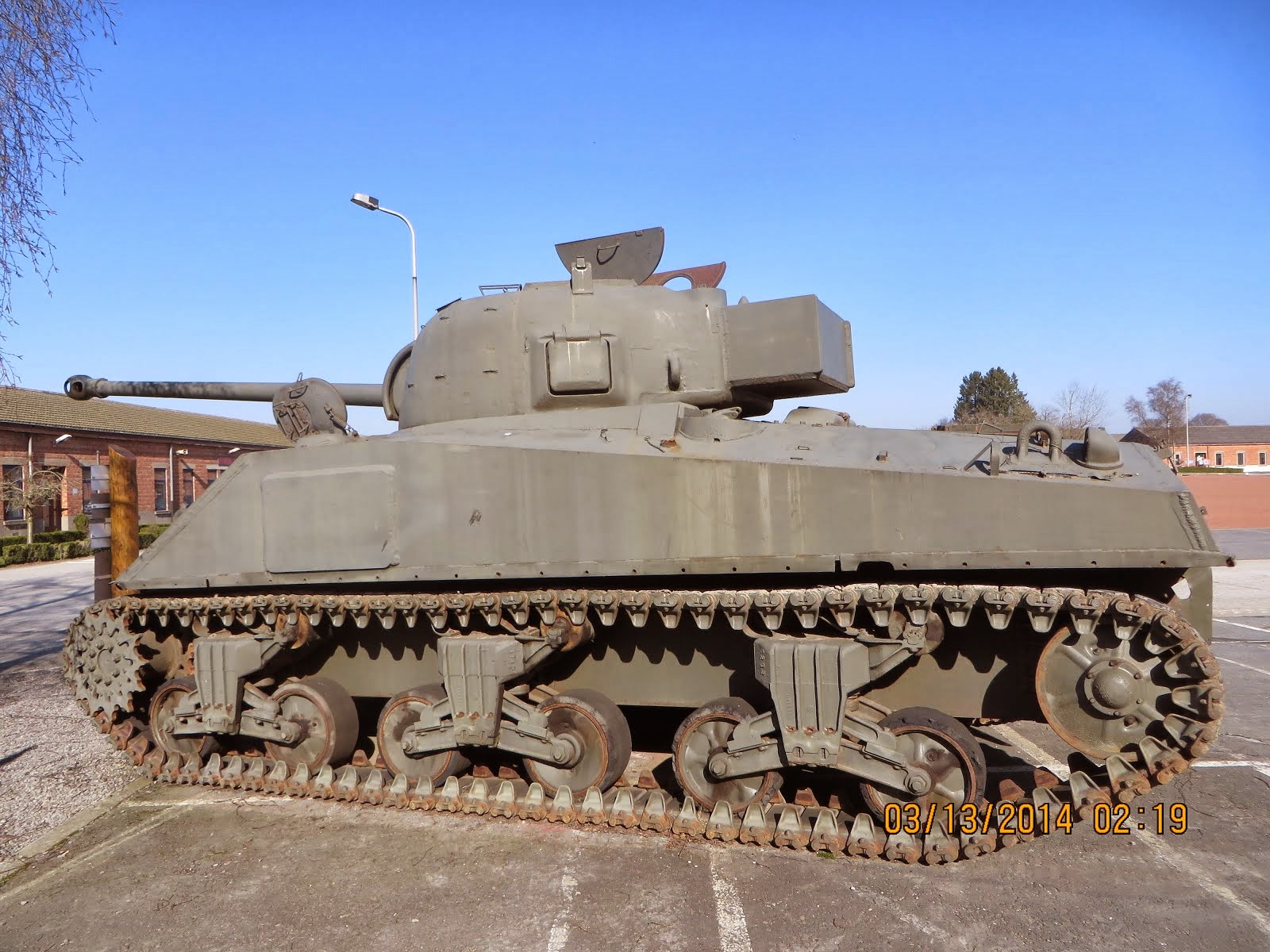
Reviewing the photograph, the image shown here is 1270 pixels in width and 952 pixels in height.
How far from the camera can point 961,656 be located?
20.3 ft

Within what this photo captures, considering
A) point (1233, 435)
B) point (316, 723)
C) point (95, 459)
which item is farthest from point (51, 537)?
point (1233, 435)

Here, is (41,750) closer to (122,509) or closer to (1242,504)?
(122,509)

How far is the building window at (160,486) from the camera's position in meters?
38.9

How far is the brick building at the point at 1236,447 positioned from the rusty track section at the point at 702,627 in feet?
281

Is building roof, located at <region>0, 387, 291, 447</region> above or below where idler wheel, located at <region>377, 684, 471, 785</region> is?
above

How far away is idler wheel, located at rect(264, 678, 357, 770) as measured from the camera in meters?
7.28

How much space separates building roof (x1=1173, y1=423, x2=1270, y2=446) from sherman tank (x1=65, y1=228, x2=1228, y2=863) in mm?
86993

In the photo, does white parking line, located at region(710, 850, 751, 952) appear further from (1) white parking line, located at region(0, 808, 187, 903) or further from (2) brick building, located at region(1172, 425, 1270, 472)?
(2) brick building, located at region(1172, 425, 1270, 472)

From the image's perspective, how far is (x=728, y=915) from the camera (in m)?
5.02

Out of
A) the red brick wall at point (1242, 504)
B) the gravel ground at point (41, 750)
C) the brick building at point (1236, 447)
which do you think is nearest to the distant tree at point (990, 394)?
the red brick wall at point (1242, 504)

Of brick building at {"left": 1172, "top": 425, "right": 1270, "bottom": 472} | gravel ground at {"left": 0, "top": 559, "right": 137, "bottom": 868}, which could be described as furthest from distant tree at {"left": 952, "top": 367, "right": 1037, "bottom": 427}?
gravel ground at {"left": 0, "top": 559, "right": 137, "bottom": 868}

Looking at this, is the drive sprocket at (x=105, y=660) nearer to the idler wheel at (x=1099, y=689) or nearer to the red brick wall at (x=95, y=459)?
the idler wheel at (x=1099, y=689)

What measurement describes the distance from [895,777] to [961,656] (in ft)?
3.40

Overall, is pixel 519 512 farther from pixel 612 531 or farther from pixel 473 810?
pixel 473 810
